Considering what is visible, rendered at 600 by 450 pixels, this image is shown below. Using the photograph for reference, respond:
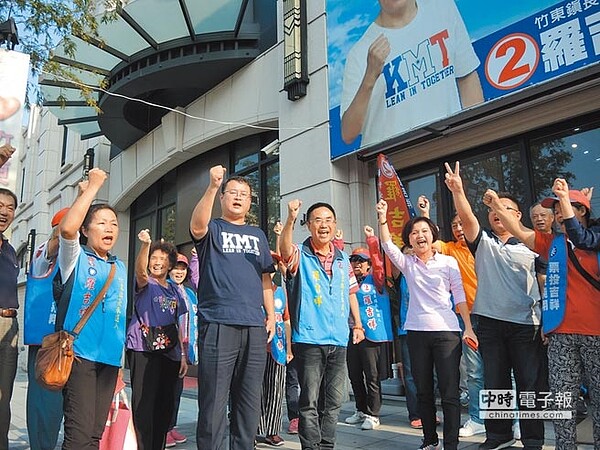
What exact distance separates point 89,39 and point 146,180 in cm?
603

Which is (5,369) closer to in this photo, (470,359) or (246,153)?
(470,359)

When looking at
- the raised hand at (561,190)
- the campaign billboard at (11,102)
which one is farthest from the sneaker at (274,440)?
the campaign billboard at (11,102)

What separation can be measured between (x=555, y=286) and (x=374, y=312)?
223 centimetres

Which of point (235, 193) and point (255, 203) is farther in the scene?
point (255, 203)

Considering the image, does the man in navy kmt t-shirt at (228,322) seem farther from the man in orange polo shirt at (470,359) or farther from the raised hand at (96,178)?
the man in orange polo shirt at (470,359)

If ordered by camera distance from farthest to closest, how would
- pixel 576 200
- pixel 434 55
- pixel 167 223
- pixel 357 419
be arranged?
pixel 167 223 < pixel 434 55 < pixel 357 419 < pixel 576 200

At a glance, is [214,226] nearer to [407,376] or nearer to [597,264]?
[597,264]

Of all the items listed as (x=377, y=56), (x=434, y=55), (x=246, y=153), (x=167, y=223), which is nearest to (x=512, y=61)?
(x=434, y=55)

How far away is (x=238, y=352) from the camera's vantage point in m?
2.97

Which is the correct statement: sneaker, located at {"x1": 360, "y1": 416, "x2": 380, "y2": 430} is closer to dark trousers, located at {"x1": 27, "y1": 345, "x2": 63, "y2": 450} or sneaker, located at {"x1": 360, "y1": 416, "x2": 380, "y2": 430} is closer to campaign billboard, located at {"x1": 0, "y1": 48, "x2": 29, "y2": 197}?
dark trousers, located at {"x1": 27, "y1": 345, "x2": 63, "y2": 450}

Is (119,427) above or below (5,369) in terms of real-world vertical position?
below

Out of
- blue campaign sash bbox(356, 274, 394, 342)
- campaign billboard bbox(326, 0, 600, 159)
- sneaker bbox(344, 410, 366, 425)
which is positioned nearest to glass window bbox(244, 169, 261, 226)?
campaign billboard bbox(326, 0, 600, 159)

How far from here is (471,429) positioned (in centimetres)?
442

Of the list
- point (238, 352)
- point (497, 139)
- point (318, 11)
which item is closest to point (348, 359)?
point (238, 352)
